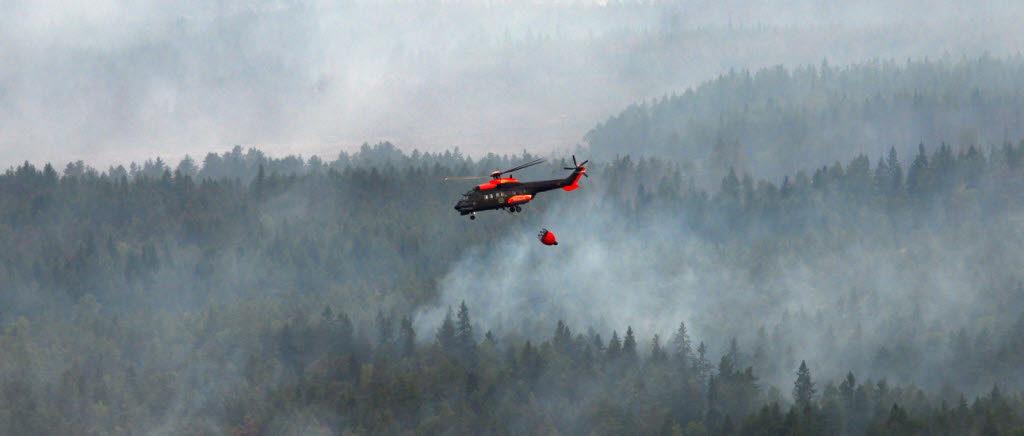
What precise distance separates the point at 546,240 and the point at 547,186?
524cm

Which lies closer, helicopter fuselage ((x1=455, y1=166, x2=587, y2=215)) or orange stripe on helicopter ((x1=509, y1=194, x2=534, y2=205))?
helicopter fuselage ((x1=455, y1=166, x2=587, y2=215))

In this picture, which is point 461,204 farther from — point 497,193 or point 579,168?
point 579,168

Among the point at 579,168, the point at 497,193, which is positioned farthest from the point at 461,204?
the point at 579,168

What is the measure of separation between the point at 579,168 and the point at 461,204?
9.93m

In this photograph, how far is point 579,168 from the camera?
4198 inches

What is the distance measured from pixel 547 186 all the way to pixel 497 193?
572 centimetres

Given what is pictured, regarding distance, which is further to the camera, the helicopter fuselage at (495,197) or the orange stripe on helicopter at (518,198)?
the orange stripe on helicopter at (518,198)

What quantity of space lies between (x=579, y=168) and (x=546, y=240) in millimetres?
6281

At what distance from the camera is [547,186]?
357ft

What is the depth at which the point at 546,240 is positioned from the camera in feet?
347

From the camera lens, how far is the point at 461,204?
104250 millimetres

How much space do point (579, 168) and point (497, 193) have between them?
6.98 metres

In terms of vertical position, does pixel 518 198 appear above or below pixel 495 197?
below
